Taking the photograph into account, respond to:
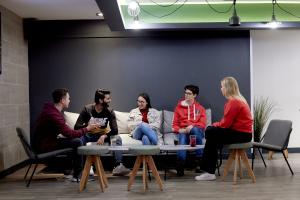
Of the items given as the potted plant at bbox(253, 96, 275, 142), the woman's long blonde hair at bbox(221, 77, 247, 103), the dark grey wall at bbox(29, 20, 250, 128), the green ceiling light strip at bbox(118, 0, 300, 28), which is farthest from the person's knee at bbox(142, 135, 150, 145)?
the potted plant at bbox(253, 96, 275, 142)

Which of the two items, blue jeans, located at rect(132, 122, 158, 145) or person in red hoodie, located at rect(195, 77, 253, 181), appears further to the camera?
blue jeans, located at rect(132, 122, 158, 145)

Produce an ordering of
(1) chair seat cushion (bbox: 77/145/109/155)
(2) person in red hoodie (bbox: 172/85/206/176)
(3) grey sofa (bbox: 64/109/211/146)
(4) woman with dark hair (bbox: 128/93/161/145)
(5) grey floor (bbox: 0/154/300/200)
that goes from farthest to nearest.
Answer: (3) grey sofa (bbox: 64/109/211/146) < (4) woman with dark hair (bbox: 128/93/161/145) < (2) person in red hoodie (bbox: 172/85/206/176) < (1) chair seat cushion (bbox: 77/145/109/155) < (5) grey floor (bbox: 0/154/300/200)

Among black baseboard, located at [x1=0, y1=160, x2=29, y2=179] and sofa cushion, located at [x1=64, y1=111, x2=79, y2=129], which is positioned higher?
sofa cushion, located at [x1=64, y1=111, x2=79, y2=129]

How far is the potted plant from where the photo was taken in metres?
7.94

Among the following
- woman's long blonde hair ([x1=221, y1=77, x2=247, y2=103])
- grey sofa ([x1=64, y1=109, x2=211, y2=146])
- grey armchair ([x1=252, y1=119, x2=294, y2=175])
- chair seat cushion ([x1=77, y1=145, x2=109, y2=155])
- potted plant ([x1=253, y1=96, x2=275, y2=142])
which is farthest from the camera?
potted plant ([x1=253, y1=96, x2=275, y2=142])

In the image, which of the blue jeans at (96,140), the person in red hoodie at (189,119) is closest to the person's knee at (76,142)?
the blue jeans at (96,140)

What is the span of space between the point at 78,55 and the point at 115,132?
2125mm

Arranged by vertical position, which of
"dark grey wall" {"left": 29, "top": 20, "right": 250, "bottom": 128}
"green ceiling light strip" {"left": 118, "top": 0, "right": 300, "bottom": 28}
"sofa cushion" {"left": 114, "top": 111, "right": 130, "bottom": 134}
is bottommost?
"sofa cushion" {"left": 114, "top": 111, "right": 130, "bottom": 134}

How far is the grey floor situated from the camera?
16.0 ft

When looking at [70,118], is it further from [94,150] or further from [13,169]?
[94,150]

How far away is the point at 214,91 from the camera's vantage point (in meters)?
7.70

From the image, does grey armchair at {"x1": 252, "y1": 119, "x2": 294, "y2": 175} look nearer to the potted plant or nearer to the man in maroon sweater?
the potted plant

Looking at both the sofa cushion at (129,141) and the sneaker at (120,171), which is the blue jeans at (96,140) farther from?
the sofa cushion at (129,141)

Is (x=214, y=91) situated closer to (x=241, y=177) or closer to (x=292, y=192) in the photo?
(x=241, y=177)
